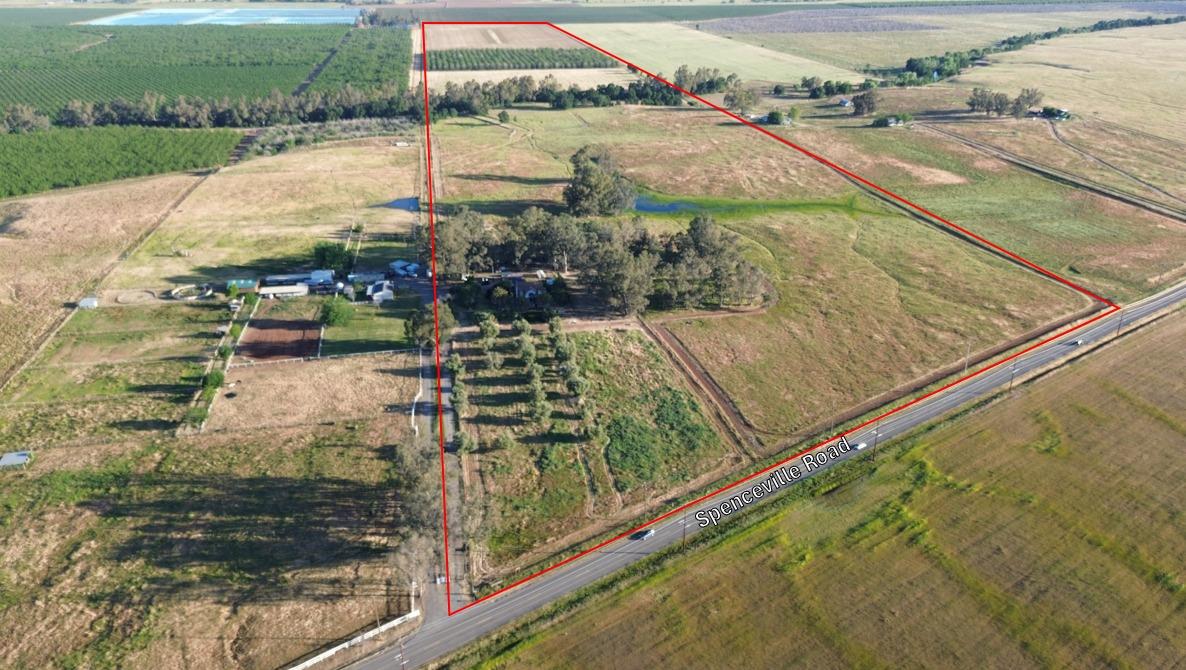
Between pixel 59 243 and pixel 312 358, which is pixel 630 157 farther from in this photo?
pixel 59 243

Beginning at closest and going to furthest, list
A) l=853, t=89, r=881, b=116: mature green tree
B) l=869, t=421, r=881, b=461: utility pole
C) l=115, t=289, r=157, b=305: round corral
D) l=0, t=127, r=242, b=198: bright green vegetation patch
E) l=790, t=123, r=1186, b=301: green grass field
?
l=869, t=421, r=881, b=461: utility pole → l=115, t=289, r=157, b=305: round corral → l=790, t=123, r=1186, b=301: green grass field → l=0, t=127, r=242, b=198: bright green vegetation patch → l=853, t=89, r=881, b=116: mature green tree

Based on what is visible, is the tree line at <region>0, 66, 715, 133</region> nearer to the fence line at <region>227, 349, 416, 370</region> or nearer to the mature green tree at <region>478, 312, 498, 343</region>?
the fence line at <region>227, 349, 416, 370</region>

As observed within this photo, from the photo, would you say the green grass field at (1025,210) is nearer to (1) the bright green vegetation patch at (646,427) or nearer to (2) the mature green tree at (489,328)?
(1) the bright green vegetation patch at (646,427)

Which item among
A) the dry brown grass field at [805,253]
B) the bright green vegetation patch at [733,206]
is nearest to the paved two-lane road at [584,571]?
the dry brown grass field at [805,253]

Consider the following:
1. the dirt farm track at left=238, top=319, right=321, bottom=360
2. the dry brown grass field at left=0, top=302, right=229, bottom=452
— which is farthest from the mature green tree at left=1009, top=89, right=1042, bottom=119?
the dry brown grass field at left=0, top=302, right=229, bottom=452

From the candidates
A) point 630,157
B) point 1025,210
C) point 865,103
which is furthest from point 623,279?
point 865,103

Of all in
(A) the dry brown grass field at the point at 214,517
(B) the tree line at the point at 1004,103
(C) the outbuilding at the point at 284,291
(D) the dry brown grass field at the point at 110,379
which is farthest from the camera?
(B) the tree line at the point at 1004,103
